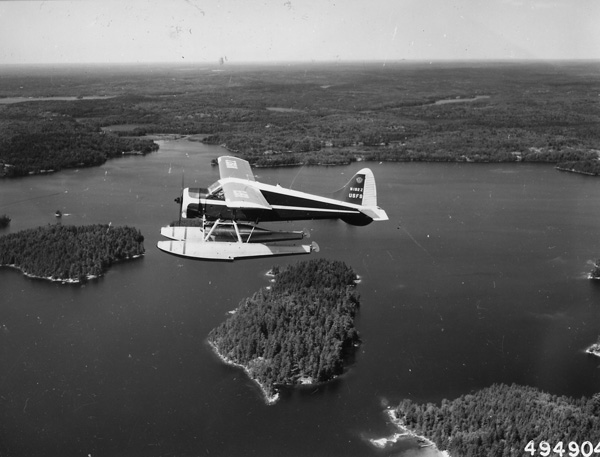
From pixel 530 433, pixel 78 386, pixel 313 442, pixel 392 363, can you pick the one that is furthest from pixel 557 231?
pixel 78 386

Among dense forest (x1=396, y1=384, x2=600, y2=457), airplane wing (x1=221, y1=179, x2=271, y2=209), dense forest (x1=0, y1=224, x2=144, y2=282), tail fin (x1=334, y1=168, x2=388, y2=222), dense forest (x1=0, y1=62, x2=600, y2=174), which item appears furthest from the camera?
dense forest (x1=0, y1=62, x2=600, y2=174)

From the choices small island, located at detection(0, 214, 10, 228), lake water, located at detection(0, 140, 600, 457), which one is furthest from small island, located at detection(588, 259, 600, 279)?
small island, located at detection(0, 214, 10, 228)

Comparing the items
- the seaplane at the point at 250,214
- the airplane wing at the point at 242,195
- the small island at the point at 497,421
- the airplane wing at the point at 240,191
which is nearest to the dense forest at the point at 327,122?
the airplane wing at the point at 240,191

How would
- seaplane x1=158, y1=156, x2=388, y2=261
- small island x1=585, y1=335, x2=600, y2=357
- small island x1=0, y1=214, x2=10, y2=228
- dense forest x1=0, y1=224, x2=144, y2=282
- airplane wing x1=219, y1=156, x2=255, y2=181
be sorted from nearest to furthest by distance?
seaplane x1=158, y1=156, x2=388, y2=261
airplane wing x1=219, y1=156, x2=255, y2=181
small island x1=585, y1=335, x2=600, y2=357
dense forest x1=0, y1=224, x2=144, y2=282
small island x1=0, y1=214, x2=10, y2=228

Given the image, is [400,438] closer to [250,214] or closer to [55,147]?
[250,214]

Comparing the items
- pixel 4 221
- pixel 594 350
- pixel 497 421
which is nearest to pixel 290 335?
pixel 497 421

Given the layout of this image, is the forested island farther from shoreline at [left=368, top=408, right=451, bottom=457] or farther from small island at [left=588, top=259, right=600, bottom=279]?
small island at [left=588, top=259, right=600, bottom=279]
